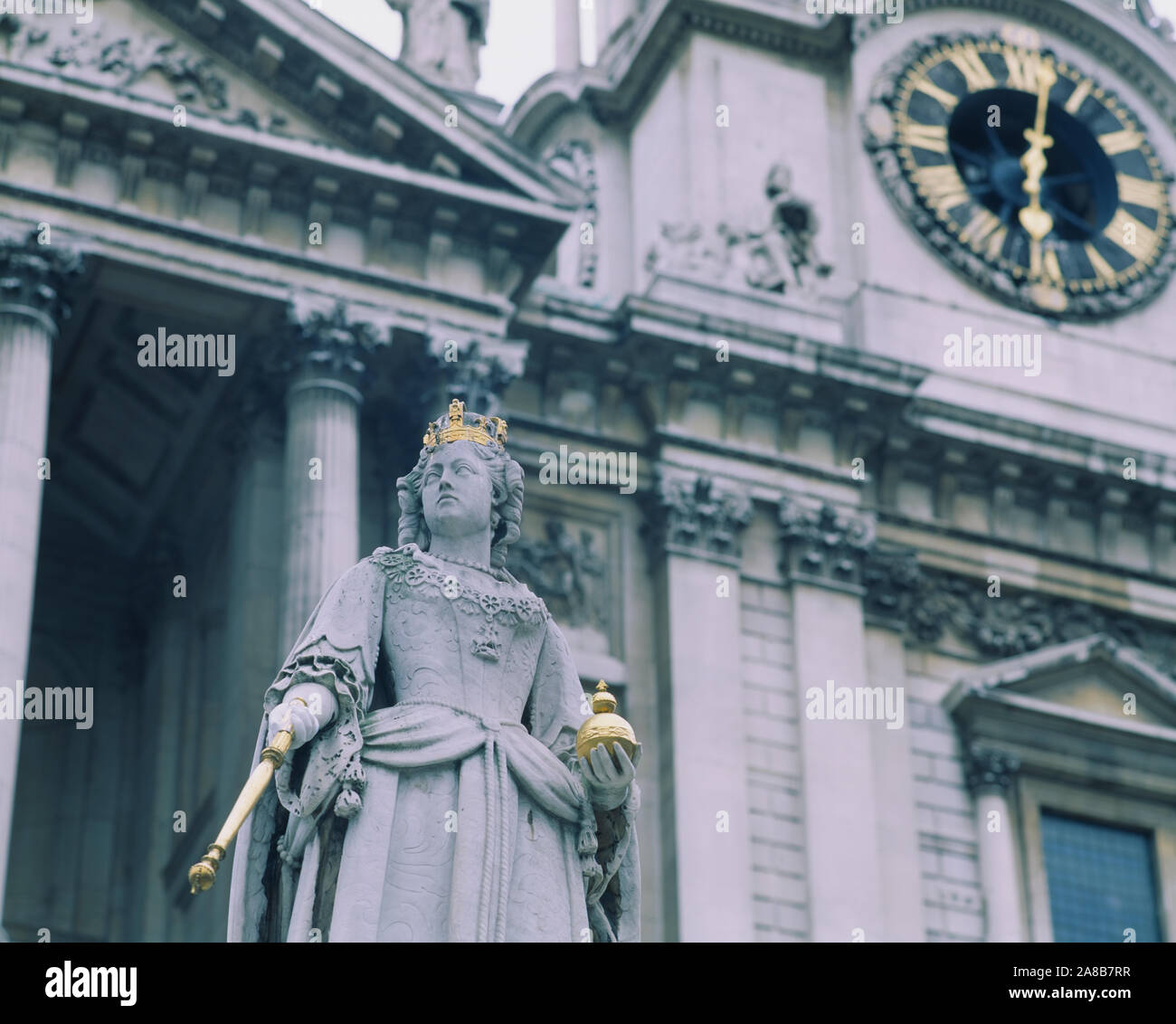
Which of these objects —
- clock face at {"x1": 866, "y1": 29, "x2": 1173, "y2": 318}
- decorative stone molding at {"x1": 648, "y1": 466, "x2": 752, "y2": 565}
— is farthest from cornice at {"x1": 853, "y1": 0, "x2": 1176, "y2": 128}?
decorative stone molding at {"x1": 648, "y1": 466, "x2": 752, "y2": 565}

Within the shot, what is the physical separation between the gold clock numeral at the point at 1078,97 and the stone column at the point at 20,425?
1472cm

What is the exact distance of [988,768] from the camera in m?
30.8

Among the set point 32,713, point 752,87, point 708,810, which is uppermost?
point 752,87

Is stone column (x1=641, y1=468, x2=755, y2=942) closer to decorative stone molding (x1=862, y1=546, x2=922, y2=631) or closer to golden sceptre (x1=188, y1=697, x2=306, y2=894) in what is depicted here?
decorative stone molding (x1=862, y1=546, x2=922, y2=631)

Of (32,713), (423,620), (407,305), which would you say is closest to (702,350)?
(407,305)

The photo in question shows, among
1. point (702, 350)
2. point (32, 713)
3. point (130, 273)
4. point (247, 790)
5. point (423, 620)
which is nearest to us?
point (247, 790)

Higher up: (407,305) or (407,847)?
(407,305)

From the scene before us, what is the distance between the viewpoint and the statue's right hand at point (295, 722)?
398 inches

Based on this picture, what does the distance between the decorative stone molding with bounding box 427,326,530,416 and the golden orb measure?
58.5 feet

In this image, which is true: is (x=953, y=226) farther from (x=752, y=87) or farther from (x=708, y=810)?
(x=708, y=810)

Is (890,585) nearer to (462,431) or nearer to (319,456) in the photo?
(319,456)

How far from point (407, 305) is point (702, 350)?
366 cm

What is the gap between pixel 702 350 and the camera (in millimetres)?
30750
